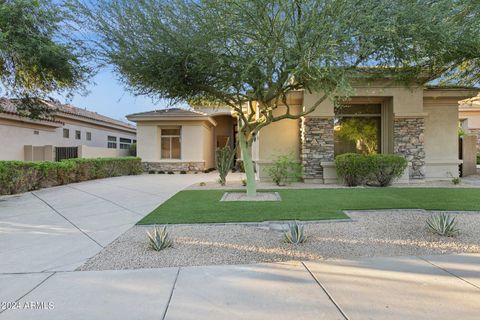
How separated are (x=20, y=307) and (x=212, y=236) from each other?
10.1ft

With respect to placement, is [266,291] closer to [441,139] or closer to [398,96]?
[398,96]

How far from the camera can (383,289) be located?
3.55 metres

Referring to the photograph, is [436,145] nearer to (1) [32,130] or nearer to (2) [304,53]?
(2) [304,53]

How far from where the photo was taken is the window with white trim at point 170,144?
21.2m

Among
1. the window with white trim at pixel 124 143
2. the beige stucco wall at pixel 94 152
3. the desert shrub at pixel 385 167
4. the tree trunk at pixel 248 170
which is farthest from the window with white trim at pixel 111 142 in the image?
the desert shrub at pixel 385 167

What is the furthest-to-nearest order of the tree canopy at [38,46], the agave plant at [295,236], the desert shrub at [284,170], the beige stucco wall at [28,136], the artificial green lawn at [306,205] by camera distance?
the beige stucco wall at [28,136] → the desert shrub at [284,170] → the tree canopy at [38,46] → the artificial green lawn at [306,205] → the agave plant at [295,236]

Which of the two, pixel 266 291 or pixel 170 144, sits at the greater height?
pixel 170 144

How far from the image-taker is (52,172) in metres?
13.1

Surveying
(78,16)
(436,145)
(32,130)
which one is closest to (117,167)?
(32,130)

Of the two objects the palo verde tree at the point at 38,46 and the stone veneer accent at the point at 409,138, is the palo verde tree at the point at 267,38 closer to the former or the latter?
the palo verde tree at the point at 38,46

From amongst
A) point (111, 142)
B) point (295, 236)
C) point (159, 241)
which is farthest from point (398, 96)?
point (111, 142)

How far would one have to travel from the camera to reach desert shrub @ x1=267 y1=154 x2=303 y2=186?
12758 mm

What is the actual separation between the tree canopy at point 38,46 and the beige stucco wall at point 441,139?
14.2 metres

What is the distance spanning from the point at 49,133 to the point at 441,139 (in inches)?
856
